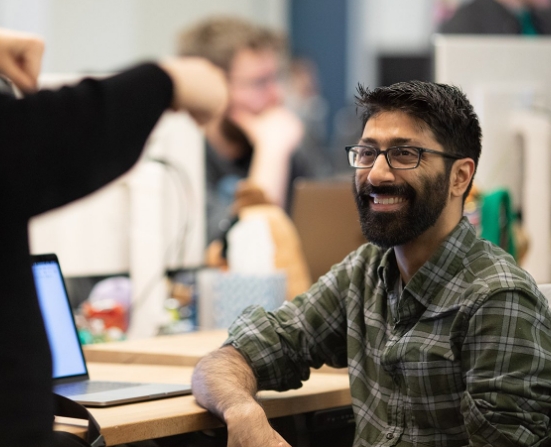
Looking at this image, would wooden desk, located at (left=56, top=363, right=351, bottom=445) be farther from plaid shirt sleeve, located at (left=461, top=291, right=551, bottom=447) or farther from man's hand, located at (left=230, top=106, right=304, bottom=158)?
man's hand, located at (left=230, top=106, right=304, bottom=158)

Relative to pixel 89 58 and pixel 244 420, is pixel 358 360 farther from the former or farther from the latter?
pixel 89 58

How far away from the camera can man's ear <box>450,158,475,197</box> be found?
1502 millimetres

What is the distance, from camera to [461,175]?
151cm

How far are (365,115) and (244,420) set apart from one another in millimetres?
529

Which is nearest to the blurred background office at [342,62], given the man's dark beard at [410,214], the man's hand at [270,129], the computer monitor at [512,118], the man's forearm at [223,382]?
the computer monitor at [512,118]

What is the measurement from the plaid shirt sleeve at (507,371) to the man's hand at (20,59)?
2.27 ft

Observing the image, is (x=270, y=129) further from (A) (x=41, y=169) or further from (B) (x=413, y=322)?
(A) (x=41, y=169)

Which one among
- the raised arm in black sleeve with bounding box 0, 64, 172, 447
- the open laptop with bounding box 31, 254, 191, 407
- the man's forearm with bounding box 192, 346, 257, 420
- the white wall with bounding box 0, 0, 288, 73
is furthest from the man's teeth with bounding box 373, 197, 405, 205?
the white wall with bounding box 0, 0, 288, 73

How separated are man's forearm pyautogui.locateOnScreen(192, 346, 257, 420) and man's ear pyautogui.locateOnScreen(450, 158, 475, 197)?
0.45 m

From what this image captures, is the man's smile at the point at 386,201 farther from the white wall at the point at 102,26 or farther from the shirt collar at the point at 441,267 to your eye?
the white wall at the point at 102,26

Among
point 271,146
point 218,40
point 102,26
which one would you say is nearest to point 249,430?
point 218,40

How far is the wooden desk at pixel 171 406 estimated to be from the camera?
4.58ft

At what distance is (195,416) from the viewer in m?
1.48

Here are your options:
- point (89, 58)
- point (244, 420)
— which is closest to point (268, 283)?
point (244, 420)
